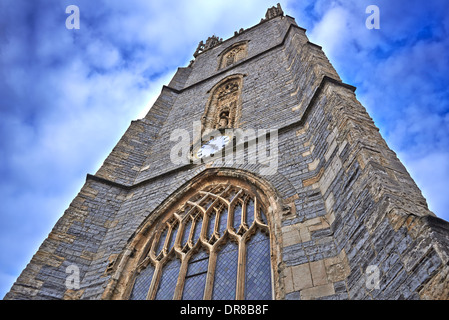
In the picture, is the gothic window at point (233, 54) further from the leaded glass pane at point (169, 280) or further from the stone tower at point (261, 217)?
the leaded glass pane at point (169, 280)

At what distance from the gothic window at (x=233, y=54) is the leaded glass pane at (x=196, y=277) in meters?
11.5

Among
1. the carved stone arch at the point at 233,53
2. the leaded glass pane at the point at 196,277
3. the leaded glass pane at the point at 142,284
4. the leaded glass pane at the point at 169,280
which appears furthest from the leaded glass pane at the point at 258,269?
the carved stone arch at the point at 233,53

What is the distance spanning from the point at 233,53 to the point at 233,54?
0.39ft

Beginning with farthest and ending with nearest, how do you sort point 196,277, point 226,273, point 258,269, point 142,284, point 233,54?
point 233,54 < point 142,284 < point 196,277 < point 226,273 < point 258,269

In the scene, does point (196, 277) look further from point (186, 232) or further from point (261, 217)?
point (261, 217)

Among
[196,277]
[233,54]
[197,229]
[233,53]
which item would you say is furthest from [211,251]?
[233,53]

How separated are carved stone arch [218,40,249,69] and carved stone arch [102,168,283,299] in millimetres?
9865

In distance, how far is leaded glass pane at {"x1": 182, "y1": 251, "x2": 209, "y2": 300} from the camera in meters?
4.90

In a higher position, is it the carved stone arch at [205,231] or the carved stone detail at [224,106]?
the carved stone detail at [224,106]

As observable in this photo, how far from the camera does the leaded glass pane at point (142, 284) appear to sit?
532 cm

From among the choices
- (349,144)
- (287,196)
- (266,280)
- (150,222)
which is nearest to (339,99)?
(349,144)

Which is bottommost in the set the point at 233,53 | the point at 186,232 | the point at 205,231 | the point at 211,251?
the point at 211,251

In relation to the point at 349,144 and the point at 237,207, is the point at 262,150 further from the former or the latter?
the point at 349,144

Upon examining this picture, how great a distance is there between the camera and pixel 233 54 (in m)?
16.6
